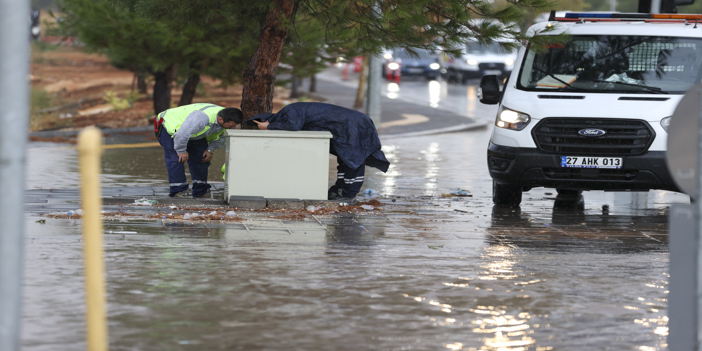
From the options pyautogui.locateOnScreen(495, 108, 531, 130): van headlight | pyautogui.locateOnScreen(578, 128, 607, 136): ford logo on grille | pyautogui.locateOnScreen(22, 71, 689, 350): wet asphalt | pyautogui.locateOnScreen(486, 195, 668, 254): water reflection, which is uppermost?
pyautogui.locateOnScreen(495, 108, 531, 130): van headlight

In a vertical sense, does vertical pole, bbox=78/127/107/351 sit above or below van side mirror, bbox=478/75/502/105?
below

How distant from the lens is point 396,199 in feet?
38.3

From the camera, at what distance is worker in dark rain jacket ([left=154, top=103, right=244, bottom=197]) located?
34.3ft

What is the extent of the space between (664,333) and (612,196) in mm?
7818

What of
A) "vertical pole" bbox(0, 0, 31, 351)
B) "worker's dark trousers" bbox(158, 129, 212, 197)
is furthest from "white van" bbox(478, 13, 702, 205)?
"vertical pole" bbox(0, 0, 31, 351)

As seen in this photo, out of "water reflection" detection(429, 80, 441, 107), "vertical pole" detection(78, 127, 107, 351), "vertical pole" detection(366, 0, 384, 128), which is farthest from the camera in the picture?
"water reflection" detection(429, 80, 441, 107)

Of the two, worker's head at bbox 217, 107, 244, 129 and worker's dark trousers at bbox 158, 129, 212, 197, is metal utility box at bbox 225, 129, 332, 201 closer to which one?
worker's head at bbox 217, 107, 244, 129

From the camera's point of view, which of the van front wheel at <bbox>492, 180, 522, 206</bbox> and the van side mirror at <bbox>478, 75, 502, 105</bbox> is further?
the van front wheel at <bbox>492, 180, 522, 206</bbox>

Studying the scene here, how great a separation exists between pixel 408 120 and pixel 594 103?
16076 millimetres

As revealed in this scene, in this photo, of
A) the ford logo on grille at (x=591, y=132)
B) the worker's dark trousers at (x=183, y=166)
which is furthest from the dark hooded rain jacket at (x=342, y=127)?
the ford logo on grille at (x=591, y=132)

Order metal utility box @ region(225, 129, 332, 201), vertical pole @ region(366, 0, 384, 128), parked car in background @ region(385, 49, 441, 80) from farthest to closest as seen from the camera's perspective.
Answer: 1. parked car in background @ region(385, 49, 441, 80)
2. vertical pole @ region(366, 0, 384, 128)
3. metal utility box @ region(225, 129, 332, 201)

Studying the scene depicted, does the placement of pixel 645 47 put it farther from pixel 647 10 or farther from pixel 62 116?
pixel 62 116

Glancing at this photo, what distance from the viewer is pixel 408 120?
85.9 ft

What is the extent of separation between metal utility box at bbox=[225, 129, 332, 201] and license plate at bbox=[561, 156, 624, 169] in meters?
2.42
